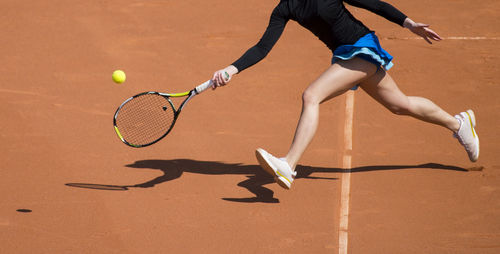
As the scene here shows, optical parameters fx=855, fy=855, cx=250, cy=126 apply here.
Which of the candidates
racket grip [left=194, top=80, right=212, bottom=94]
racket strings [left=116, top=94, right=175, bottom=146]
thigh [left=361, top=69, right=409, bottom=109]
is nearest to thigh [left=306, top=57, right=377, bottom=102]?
thigh [left=361, top=69, right=409, bottom=109]

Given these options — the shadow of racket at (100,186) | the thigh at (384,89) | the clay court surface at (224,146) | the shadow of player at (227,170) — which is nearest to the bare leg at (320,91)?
the thigh at (384,89)

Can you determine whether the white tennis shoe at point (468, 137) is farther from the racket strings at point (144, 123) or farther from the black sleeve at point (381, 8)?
the racket strings at point (144, 123)

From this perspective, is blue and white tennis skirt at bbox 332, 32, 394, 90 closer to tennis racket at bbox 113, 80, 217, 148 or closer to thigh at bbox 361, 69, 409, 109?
thigh at bbox 361, 69, 409, 109

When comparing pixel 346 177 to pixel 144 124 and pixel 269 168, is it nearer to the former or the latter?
pixel 269 168

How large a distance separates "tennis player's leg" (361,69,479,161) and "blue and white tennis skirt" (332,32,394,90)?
202 millimetres

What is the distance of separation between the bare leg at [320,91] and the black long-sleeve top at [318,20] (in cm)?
21

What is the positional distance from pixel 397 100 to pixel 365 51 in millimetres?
612

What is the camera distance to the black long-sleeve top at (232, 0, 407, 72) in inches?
266

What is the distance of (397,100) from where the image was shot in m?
7.14

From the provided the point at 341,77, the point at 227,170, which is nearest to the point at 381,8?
the point at 341,77

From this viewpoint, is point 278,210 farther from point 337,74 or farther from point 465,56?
point 465,56

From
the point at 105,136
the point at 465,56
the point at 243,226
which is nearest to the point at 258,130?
the point at 105,136

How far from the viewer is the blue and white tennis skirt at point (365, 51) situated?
6.81 m

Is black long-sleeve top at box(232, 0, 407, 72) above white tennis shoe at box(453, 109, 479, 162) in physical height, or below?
above
